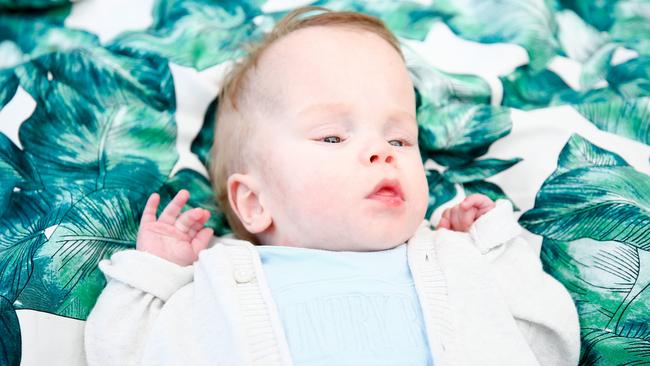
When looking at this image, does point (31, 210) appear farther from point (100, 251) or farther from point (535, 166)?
point (535, 166)

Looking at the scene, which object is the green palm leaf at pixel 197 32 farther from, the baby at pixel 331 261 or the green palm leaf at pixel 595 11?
the green palm leaf at pixel 595 11

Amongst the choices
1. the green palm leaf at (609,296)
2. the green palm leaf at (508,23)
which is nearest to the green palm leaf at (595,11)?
the green palm leaf at (508,23)

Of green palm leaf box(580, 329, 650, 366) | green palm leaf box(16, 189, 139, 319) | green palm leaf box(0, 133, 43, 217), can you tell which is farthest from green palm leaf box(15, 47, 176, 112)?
green palm leaf box(580, 329, 650, 366)

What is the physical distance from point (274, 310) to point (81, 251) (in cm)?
36

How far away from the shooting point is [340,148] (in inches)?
41.9

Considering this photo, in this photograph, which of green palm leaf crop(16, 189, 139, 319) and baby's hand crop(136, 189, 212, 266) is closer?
green palm leaf crop(16, 189, 139, 319)

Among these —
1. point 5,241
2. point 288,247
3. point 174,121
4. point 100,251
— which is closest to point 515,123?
point 288,247

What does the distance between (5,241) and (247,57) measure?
1.93 feet

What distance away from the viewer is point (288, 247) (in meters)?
1.08

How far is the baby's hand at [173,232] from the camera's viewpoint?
1.13 m

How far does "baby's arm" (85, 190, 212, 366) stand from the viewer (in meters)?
0.99

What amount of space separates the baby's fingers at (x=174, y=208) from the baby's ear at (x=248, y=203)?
0.08 metres

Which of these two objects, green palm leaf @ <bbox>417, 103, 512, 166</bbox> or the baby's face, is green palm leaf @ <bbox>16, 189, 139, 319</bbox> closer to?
the baby's face

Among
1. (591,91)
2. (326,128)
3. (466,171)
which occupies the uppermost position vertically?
(326,128)
